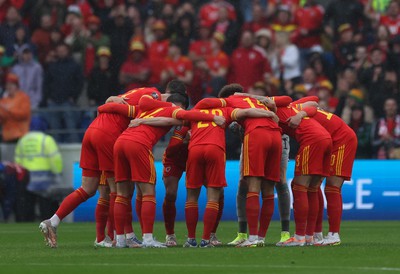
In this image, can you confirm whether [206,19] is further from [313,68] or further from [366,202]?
[366,202]

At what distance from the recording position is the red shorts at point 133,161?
53.1ft

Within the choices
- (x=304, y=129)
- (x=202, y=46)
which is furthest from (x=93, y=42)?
(x=304, y=129)

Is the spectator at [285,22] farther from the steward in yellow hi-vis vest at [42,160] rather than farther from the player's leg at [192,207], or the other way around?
the player's leg at [192,207]

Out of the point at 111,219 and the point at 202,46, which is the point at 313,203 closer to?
the point at 111,219

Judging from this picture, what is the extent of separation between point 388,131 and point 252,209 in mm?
9488

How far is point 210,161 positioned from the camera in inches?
635

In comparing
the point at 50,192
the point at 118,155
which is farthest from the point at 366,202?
the point at 118,155

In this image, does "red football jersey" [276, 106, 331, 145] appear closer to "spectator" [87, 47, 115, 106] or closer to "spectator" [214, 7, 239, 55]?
"spectator" [87, 47, 115, 106]

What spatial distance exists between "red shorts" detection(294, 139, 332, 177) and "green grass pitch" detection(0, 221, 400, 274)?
3.23 ft

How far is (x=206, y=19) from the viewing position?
2866 centimetres

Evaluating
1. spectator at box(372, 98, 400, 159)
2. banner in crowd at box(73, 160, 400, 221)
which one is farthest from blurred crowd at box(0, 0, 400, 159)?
banner in crowd at box(73, 160, 400, 221)

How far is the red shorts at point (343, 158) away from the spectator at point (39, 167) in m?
9.42

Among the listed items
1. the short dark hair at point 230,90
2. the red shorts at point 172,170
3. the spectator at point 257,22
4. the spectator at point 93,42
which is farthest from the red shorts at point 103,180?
the spectator at point 257,22

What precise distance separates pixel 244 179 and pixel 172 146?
105 centimetres
